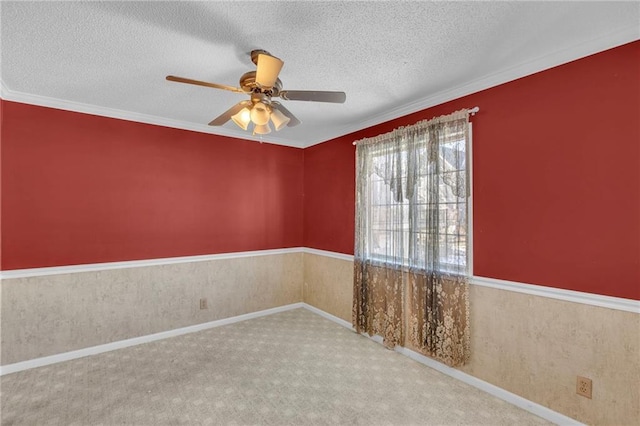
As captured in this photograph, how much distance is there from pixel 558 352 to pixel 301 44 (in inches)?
109

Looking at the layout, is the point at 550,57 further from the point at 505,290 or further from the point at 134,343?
the point at 134,343

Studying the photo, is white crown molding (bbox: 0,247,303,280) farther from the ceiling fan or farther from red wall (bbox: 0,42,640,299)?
the ceiling fan

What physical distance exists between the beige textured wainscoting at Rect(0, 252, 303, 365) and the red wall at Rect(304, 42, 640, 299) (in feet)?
9.52

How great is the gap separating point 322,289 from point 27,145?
361cm

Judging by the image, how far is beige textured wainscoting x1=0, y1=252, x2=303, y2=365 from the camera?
9.00ft

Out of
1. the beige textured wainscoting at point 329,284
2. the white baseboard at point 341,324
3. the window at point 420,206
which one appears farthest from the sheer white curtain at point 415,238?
the beige textured wainscoting at point 329,284

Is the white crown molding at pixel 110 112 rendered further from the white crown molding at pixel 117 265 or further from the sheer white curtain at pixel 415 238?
the sheer white curtain at pixel 415 238

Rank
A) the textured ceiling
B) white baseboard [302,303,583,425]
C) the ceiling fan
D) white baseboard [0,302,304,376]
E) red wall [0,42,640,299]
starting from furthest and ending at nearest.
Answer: white baseboard [0,302,304,376], white baseboard [302,303,583,425], red wall [0,42,640,299], the ceiling fan, the textured ceiling

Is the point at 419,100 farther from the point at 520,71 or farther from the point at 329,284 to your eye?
the point at 329,284

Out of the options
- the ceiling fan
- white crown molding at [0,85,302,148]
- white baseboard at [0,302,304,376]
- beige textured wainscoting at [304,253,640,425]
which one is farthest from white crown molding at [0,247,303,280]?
beige textured wainscoting at [304,253,640,425]

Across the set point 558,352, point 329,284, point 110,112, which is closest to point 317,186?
point 329,284

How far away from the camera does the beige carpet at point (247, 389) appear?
2105mm

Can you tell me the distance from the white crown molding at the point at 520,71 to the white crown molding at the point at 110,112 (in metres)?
1.92

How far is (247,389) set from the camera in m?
2.43
